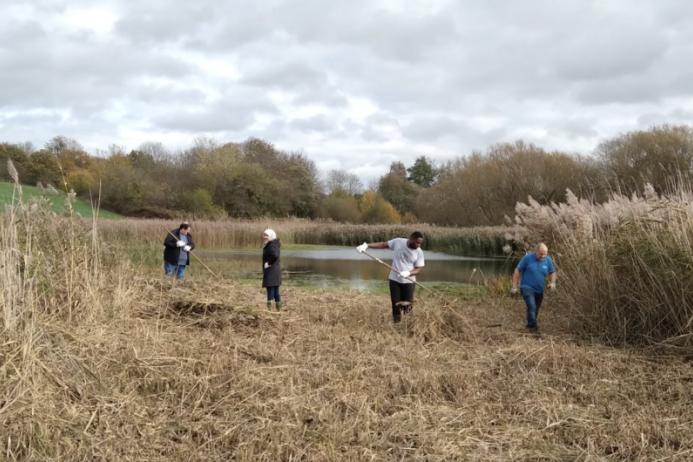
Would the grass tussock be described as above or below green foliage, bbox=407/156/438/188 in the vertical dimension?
below

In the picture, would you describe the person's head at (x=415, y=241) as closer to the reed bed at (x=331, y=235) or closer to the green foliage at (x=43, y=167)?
the reed bed at (x=331, y=235)

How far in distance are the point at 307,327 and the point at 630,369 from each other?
3.58 metres

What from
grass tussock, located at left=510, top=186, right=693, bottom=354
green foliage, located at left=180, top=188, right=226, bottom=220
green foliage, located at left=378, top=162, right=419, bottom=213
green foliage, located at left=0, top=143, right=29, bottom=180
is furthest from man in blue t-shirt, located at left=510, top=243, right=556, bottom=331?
green foliage, located at left=0, top=143, right=29, bottom=180

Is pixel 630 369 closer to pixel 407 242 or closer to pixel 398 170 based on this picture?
pixel 407 242

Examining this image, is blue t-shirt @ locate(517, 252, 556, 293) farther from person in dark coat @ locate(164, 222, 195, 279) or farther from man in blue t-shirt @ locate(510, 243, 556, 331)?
person in dark coat @ locate(164, 222, 195, 279)

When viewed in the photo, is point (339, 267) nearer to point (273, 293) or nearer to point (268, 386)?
point (273, 293)

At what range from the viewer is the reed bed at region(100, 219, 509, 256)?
25516 millimetres

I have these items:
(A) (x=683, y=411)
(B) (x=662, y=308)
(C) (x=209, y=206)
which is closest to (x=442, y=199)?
(C) (x=209, y=206)

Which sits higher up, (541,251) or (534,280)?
(541,251)

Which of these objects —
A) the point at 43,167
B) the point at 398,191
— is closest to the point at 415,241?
the point at 43,167

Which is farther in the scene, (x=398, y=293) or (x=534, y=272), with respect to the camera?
(x=534, y=272)

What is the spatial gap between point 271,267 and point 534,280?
3717 mm

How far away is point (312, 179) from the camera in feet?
163

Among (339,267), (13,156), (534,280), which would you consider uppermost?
(13,156)
